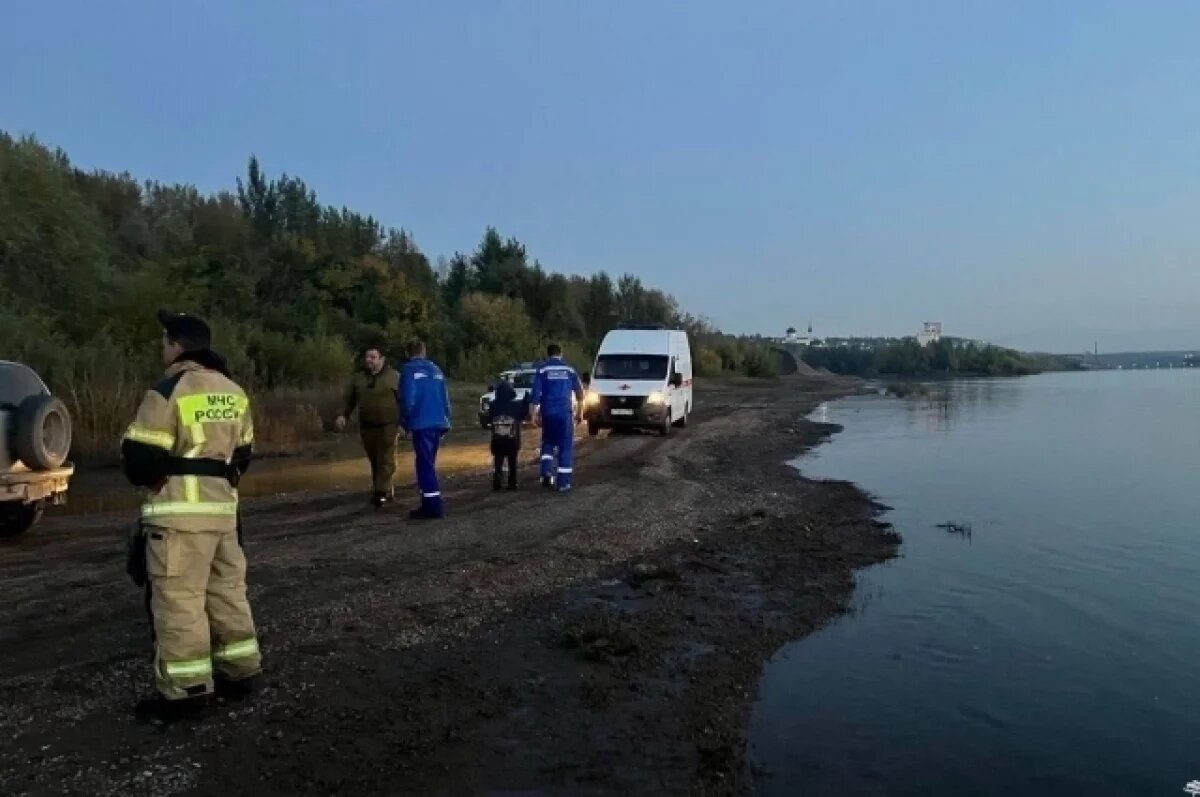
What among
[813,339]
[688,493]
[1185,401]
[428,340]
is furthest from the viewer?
[813,339]

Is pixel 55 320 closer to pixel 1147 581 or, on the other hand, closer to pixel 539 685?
pixel 539 685

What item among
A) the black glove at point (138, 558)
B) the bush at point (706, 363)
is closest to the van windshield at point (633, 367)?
the black glove at point (138, 558)

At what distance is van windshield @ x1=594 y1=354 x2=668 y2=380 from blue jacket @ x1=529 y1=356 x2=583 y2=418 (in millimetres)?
10958

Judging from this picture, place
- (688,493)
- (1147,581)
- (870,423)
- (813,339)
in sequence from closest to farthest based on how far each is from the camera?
(1147,581) → (688,493) → (870,423) → (813,339)

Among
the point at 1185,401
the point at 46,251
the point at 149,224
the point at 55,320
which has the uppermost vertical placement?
the point at 149,224

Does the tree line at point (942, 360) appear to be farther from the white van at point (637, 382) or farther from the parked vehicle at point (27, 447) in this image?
the parked vehicle at point (27, 447)

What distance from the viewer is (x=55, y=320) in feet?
71.2

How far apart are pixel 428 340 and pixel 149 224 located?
14.7 meters

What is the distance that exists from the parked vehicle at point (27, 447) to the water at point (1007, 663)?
24.5 ft

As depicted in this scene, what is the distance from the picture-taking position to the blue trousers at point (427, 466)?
35.0 feet

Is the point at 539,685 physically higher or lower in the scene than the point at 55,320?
lower

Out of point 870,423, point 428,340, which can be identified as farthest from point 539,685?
point 428,340

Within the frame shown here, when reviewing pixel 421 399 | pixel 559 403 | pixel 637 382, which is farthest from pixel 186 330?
pixel 637 382

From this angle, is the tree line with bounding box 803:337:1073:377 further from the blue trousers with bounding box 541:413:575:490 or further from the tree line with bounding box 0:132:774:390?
the blue trousers with bounding box 541:413:575:490
